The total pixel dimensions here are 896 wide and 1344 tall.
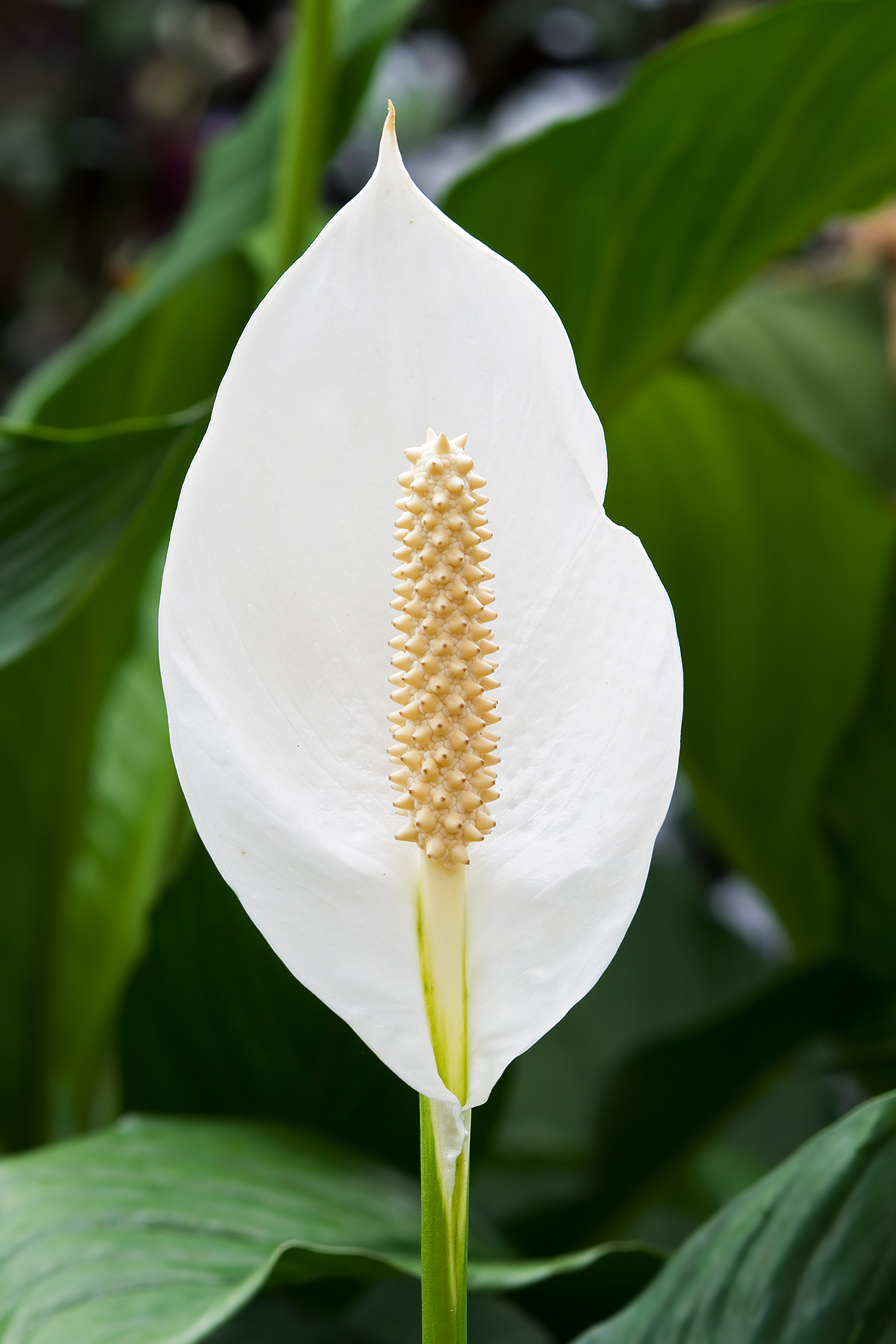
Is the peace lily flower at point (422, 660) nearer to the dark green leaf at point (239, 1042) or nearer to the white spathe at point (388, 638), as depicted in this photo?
the white spathe at point (388, 638)

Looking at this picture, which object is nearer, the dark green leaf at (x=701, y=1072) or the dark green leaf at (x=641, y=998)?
the dark green leaf at (x=701, y=1072)

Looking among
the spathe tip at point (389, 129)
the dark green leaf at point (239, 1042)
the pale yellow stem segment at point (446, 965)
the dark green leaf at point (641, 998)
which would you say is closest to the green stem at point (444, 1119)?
the pale yellow stem segment at point (446, 965)

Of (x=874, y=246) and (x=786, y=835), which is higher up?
(x=874, y=246)

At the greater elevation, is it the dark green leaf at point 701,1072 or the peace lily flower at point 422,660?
the peace lily flower at point 422,660

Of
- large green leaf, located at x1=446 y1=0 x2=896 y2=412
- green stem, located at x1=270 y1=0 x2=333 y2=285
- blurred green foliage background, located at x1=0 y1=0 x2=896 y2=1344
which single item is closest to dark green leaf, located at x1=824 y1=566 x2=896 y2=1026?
blurred green foliage background, located at x1=0 y1=0 x2=896 y2=1344

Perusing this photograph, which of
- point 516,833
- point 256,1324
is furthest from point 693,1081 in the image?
point 516,833

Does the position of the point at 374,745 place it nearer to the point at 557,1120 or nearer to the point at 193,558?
the point at 193,558

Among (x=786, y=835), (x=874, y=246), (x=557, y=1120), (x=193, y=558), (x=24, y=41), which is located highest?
(x=24, y=41)
